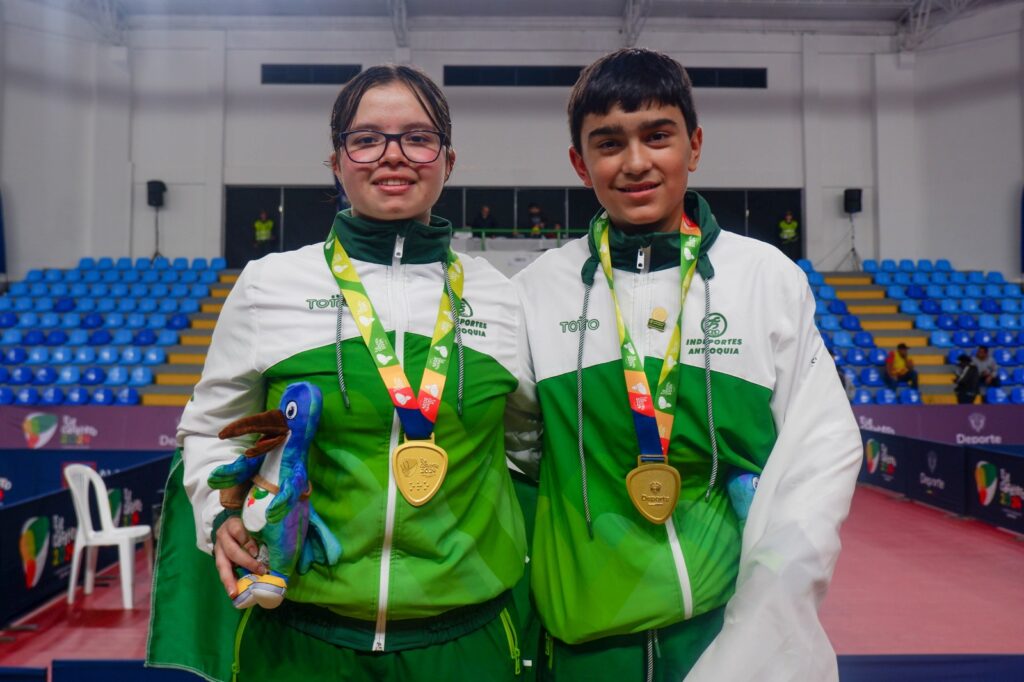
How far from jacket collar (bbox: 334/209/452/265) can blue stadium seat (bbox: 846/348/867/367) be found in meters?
13.8

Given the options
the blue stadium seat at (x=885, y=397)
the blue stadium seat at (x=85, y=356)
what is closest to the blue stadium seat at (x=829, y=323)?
the blue stadium seat at (x=885, y=397)

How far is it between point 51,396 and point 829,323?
44.5ft

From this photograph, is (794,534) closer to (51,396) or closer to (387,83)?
(387,83)

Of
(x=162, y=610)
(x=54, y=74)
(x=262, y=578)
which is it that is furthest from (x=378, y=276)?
(x=54, y=74)

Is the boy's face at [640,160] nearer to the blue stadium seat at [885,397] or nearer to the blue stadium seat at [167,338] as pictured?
the blue stadium seat at [885,397]

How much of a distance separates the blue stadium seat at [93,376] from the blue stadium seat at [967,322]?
1555 cm

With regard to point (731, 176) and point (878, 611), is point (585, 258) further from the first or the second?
point (731, 176)

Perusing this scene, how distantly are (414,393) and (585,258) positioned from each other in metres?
0.54

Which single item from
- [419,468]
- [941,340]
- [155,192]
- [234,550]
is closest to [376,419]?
[419,468]

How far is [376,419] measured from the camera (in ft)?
5.62

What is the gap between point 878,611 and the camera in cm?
535

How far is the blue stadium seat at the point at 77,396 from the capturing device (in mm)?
12875

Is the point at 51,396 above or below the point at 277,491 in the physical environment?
below

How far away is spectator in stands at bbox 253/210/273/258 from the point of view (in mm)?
17656
